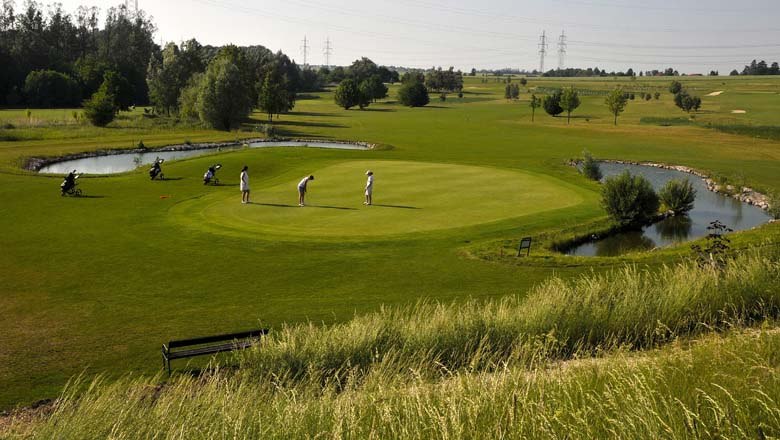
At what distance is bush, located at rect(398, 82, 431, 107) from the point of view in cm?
16488

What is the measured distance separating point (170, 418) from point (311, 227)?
19096 millimetres

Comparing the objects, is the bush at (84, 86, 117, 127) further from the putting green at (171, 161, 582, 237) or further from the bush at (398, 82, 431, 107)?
the bush at (398, 82, 431, 107)

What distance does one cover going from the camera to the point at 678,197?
126 ft

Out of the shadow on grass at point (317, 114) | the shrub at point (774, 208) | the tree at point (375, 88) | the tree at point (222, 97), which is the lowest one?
the shrub at point (774, 208)

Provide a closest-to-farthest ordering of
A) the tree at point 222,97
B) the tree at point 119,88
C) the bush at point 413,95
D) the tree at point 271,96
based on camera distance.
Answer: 1. the tree at point 222,97
2. the tree at point 271,96
3. the tree at point 119,88
4. the bush at point 413,95

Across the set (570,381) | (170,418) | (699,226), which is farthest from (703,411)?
(699,226)

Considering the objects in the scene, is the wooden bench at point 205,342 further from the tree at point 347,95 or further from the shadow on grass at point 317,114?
the tree at point 347,95

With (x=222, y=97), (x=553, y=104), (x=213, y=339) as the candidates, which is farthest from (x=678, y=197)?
(x=553, y=104)

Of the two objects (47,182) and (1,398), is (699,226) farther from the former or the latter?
(47,182)

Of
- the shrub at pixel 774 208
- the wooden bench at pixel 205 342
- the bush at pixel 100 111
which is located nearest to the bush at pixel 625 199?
the shrub at pixel 774 208

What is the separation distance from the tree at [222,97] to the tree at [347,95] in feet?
188

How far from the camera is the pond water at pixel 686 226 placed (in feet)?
99.4

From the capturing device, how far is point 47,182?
3850 cm

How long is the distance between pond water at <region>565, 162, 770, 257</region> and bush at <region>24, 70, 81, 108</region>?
107041mm
